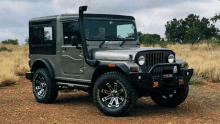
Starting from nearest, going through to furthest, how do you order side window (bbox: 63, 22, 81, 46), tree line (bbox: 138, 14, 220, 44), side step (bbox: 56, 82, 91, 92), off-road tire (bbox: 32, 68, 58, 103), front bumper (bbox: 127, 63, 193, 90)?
front bumper (bbox: 127, 63, 193, 90), side step (bbox: 56, 82, 91, 92), side window (bbox: 63, 22, 81, 46), off-road tire (bbox: 32, 68, 58, 103), tree line (bbox: 138, 14, 220, 44)

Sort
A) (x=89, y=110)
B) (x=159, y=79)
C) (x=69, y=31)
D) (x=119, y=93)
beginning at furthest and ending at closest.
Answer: (x=69, y=31), (x=89, y=110), (x=119, y=93), (x=159, y=79)

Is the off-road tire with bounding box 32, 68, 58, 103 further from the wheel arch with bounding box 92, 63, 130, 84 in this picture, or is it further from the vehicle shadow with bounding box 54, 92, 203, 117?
the wheel arch with bounding box 92, 63, 130, 84

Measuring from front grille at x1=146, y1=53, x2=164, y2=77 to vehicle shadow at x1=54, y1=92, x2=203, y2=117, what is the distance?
1013 mm

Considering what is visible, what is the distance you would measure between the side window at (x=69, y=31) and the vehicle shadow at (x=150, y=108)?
A: 179 centimetres

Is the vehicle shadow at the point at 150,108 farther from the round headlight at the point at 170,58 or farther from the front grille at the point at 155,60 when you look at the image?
the round headlight at the point at 170,58

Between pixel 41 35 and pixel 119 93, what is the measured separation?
3.18 m

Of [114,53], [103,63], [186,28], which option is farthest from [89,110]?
[186,28]

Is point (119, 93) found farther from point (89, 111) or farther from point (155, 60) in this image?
point (89, 111)

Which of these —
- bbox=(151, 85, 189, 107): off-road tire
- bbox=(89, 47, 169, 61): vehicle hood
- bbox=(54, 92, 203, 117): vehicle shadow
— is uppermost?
bbox=(89, 47, 169, 61): vehicle hood

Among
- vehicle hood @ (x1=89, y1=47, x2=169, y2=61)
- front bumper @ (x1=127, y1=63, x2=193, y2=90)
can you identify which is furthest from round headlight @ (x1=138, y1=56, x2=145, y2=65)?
front bumper @ (x1=127, y1=63, x2=193, y2=90)

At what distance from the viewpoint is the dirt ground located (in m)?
5.80

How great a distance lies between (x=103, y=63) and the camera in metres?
6.10

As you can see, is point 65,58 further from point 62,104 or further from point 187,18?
point 187,18

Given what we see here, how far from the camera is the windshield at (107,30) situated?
673 cm
